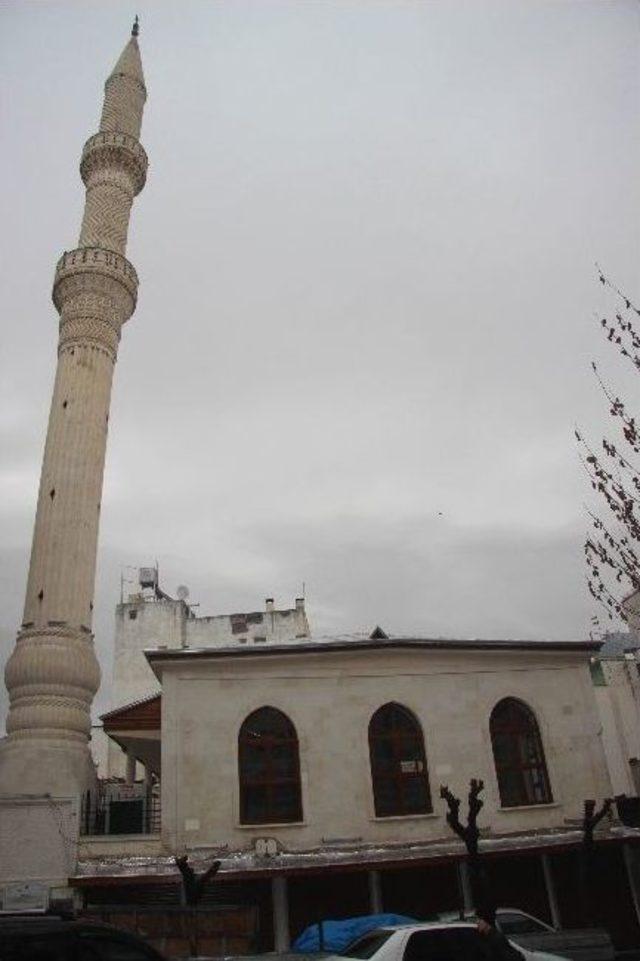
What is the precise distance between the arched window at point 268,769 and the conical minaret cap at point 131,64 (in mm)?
22703

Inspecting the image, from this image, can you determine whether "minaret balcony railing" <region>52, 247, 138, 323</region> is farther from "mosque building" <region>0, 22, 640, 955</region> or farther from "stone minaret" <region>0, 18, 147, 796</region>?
"mosque building" <region>0, 22, 640, 955</region>

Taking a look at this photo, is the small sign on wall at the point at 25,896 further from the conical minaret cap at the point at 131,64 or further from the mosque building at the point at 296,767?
the conical minaret cap at the point at 131,64

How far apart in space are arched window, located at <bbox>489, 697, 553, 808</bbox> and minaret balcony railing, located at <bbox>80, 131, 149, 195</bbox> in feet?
66.6

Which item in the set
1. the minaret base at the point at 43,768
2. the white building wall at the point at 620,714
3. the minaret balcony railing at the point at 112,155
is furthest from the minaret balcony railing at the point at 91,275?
the white building wall at the point at 620,714

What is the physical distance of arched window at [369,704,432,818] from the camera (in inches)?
727

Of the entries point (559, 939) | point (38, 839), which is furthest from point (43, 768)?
point (559, 939)

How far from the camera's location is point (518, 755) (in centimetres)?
1973

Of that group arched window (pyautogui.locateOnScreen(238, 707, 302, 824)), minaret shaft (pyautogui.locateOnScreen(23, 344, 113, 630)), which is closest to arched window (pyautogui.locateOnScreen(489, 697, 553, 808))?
arched window (pyautogui.locateOnScreen(238, 707, 302, 824))

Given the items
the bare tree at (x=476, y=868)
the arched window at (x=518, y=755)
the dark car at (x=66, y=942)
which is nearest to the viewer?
the dark car at (x=66, y=942)

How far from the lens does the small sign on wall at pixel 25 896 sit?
15492mm

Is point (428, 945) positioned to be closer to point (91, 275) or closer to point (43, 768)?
point (43, 768)

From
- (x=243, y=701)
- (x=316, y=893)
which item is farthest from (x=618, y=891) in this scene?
(x=243, y=701)

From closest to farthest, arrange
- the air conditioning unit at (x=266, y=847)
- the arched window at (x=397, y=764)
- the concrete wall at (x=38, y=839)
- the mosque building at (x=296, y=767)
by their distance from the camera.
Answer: the concrete wall at (x=38, y=839)
the mosque building at (x=296, y=767)
the air conditioning unit at (x=266, y=847)
the arched window at (x=397, y=764)

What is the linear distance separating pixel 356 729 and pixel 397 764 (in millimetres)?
1287
